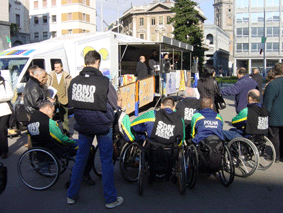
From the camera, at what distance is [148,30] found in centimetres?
7406

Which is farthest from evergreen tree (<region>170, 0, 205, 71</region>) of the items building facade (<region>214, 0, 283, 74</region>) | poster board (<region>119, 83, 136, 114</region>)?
poster board (<region>119, 83, 136, 114</region>)

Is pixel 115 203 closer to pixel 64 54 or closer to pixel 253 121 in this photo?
pixel 253 121

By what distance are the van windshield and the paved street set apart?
19.1 feet

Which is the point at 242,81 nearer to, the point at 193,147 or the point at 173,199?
the point at 193,147

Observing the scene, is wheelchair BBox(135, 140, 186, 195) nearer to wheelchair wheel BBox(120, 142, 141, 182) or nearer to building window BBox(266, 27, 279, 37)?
wheelchair wheel BBox(120, 142, 141, 182)

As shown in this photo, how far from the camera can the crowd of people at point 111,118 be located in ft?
12.7

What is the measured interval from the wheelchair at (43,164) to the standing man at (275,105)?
147 inches

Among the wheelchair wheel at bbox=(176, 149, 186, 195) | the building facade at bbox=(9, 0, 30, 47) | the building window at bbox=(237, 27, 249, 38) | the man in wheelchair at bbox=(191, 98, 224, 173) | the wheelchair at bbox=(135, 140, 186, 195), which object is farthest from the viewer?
the building window at bbox=(237, 27, 249, 38)

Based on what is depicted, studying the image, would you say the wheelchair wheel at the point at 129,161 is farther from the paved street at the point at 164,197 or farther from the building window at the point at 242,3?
the building window at the point at 242,3

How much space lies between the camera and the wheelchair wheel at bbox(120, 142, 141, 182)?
4.84m

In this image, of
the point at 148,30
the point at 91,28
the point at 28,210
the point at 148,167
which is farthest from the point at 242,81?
the point at 148,30

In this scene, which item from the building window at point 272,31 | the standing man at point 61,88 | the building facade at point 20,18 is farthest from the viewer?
the building window at point 272,31

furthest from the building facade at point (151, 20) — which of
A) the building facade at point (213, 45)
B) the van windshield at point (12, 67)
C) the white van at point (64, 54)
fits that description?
the van windshield at point (12, 67)

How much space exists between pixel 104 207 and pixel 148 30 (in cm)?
7269
